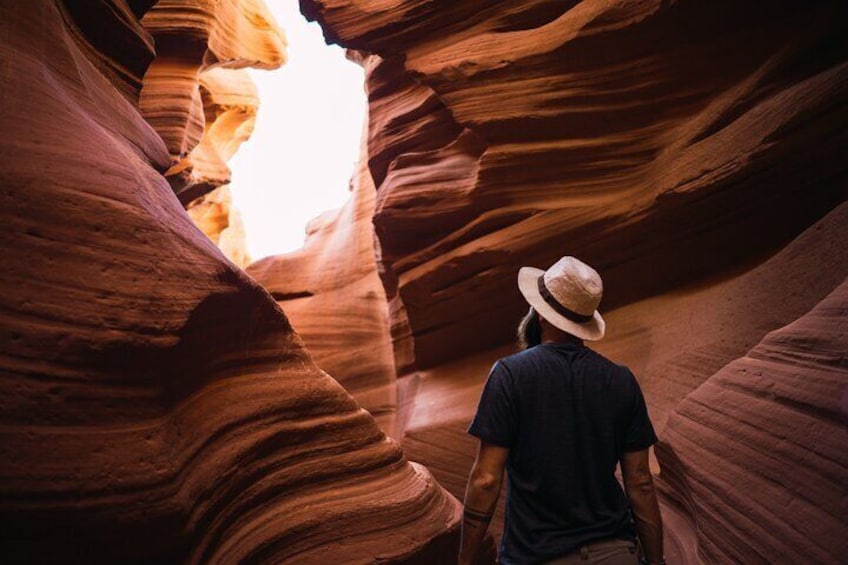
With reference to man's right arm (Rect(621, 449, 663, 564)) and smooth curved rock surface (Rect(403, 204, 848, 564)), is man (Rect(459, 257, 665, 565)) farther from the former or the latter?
smooth curved rock surface (Rect(403, 204, 848, 564))

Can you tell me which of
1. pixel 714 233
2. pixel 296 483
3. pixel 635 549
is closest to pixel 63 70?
pixel 296 483

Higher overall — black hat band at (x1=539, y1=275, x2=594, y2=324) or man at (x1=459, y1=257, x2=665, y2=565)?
black hat band at (x1=539, y1=275, x2=594, y2=324)

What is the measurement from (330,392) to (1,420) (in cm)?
197

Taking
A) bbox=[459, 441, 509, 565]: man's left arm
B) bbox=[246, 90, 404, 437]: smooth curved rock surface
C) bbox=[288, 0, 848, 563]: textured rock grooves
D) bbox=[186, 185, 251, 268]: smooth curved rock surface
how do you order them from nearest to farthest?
1. bbox=[459, 441, 509, 565]: man's left arm
2. bbox=[288, 0, 848, 563]: textured rock grooves
3. bbox=[246, 90, 404, 437]: smooth curved rock surface
4. bbox=[186, 185, 251, 268]: smooth curved rock surface

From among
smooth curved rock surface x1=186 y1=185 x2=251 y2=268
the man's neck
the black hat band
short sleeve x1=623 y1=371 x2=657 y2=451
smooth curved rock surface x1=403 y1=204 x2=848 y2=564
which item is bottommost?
smooth curved rock surface x1=186 y1=185 x2=251 y2=268

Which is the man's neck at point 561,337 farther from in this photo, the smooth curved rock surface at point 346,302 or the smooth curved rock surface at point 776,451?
the smooth curved rock surface at point 346,302

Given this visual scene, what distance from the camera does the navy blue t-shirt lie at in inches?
95.6

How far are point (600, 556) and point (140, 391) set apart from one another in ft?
7.13

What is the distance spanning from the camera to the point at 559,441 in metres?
2.50

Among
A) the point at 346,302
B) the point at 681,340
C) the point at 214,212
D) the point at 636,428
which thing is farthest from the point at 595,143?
the point at 214,212

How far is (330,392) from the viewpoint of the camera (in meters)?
3.88

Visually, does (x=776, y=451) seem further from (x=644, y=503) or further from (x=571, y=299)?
(x=571, y=299)

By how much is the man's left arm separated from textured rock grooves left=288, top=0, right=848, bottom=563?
193 centimetres

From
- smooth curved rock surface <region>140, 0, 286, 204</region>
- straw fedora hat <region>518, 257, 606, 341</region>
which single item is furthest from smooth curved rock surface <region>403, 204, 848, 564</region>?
smooth curved rock surface <region>140, 0, 286, 204</region>
